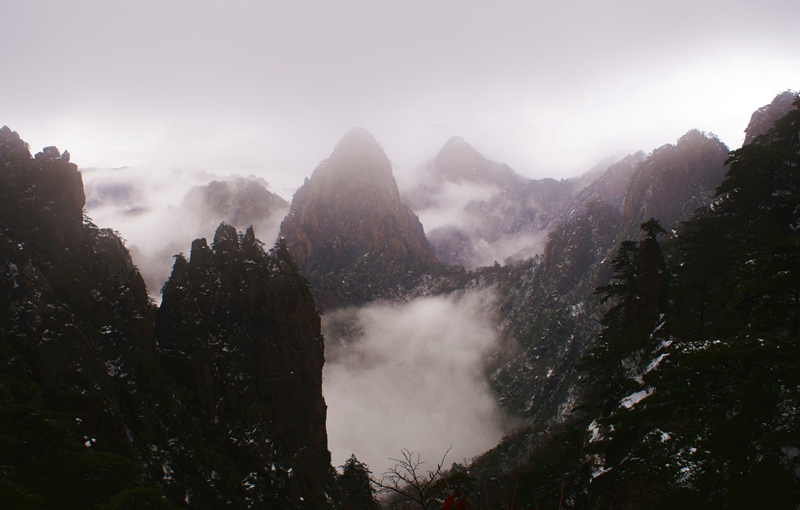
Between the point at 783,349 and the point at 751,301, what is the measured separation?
255 cm

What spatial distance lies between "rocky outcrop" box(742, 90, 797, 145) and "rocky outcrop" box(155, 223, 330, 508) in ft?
317

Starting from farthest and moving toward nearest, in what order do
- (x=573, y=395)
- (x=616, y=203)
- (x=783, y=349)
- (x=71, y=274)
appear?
1. (x=616, y=203)
2. (x=573, y=395)
3. (x=71, y=274)
4. (x=783, y=349)

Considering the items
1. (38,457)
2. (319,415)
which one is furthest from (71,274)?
(319,415)

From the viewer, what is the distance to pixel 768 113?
301 ft

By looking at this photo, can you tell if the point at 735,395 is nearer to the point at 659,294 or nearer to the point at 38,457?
the point at 659,294

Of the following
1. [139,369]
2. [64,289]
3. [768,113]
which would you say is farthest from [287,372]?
[768,113]

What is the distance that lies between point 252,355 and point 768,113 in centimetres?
11363

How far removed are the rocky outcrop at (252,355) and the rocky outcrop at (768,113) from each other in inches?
3800

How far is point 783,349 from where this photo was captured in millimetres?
9477

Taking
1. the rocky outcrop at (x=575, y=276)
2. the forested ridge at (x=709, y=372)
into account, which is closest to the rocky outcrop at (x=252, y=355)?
the forested ridge at (x=709, y=372)

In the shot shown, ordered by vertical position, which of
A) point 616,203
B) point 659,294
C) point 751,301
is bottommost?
point 751,301

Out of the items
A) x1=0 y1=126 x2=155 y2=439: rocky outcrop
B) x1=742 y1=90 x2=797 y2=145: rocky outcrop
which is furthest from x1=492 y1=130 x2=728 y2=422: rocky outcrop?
x1=0 y1=126 x2=155 y2=439: rocky outcrop

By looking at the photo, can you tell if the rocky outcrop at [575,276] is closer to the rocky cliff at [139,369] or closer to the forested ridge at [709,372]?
the rocky cliff at [139,369]

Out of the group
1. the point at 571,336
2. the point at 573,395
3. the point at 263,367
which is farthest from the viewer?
the point at 571,336
